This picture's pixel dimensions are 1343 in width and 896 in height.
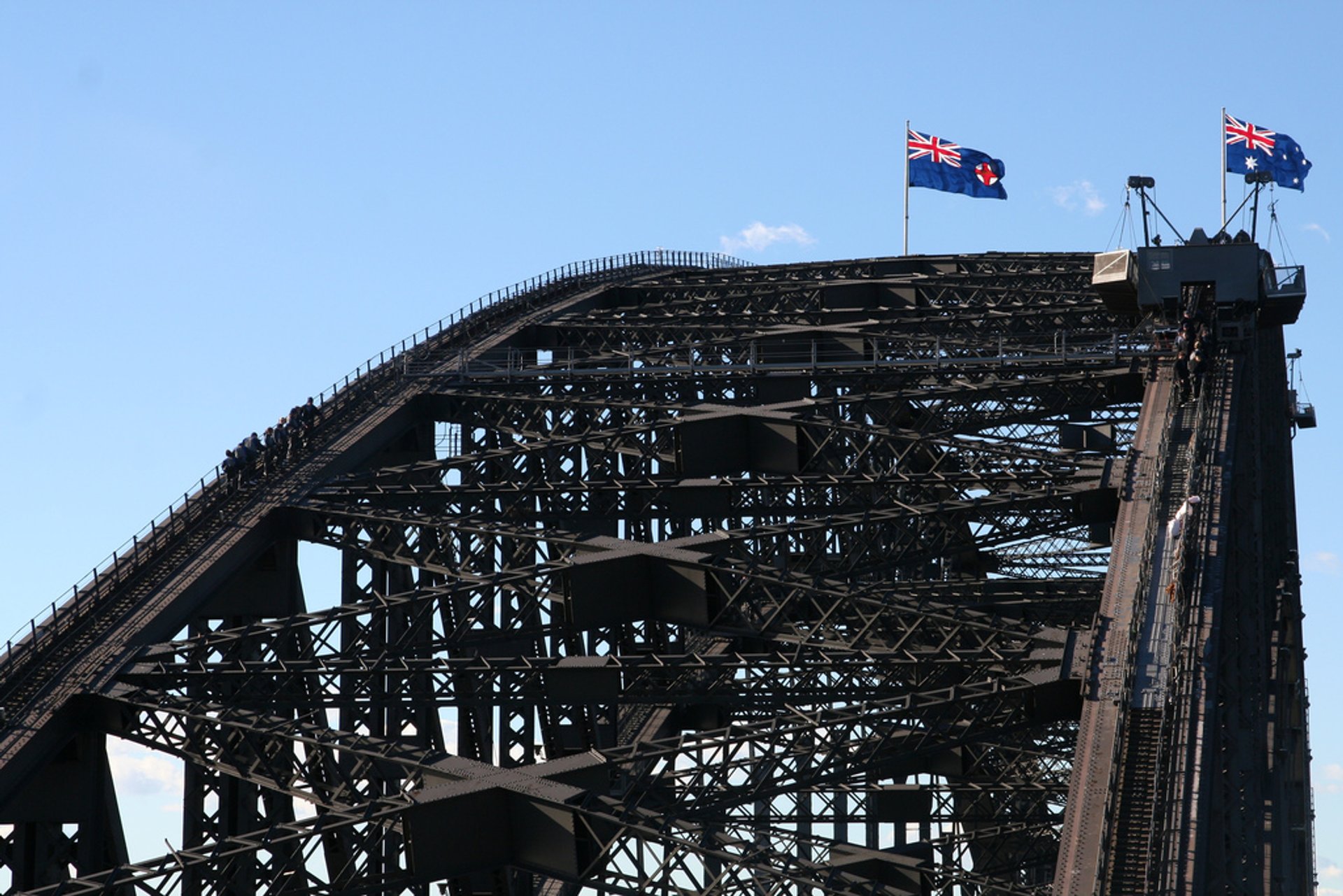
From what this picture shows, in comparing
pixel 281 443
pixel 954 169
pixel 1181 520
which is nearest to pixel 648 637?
pixel 281 443

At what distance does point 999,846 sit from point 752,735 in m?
22.4

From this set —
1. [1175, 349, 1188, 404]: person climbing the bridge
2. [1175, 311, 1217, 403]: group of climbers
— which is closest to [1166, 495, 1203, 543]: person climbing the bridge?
[1175, 311, 1217, 403]: group of climbers

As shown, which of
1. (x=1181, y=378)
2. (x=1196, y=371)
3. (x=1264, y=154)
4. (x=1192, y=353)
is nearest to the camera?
(x=1196, y=371)

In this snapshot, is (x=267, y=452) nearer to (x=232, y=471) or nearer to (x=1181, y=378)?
(x=232, y=471)

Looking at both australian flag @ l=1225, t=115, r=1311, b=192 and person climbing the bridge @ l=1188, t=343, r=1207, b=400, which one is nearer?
person climbing the bridge @ l=1188, t=343, r=1207, b=400

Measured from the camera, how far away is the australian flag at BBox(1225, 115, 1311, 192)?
5516cm

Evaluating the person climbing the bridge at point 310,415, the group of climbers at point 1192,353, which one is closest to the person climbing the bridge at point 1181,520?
the group of climbers at point 1192,353

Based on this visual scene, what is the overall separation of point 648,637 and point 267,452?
8.79 metres

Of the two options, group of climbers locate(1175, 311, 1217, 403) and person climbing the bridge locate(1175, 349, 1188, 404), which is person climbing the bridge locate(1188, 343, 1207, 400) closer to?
group of climbers locate(1175, 311, 1217, 403)

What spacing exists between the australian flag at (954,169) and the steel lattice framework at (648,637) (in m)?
16.3

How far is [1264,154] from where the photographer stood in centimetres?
5550

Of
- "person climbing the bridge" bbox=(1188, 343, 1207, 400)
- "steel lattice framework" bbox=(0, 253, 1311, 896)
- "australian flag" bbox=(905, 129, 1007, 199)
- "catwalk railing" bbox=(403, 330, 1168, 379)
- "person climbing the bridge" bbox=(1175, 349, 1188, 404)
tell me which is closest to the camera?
"steel lattice framework" bbox=(0, 253, 1311, 896)

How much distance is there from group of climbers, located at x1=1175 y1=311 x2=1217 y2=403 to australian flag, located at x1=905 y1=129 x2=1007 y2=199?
28.2 metres

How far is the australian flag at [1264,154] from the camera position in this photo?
55.2m
